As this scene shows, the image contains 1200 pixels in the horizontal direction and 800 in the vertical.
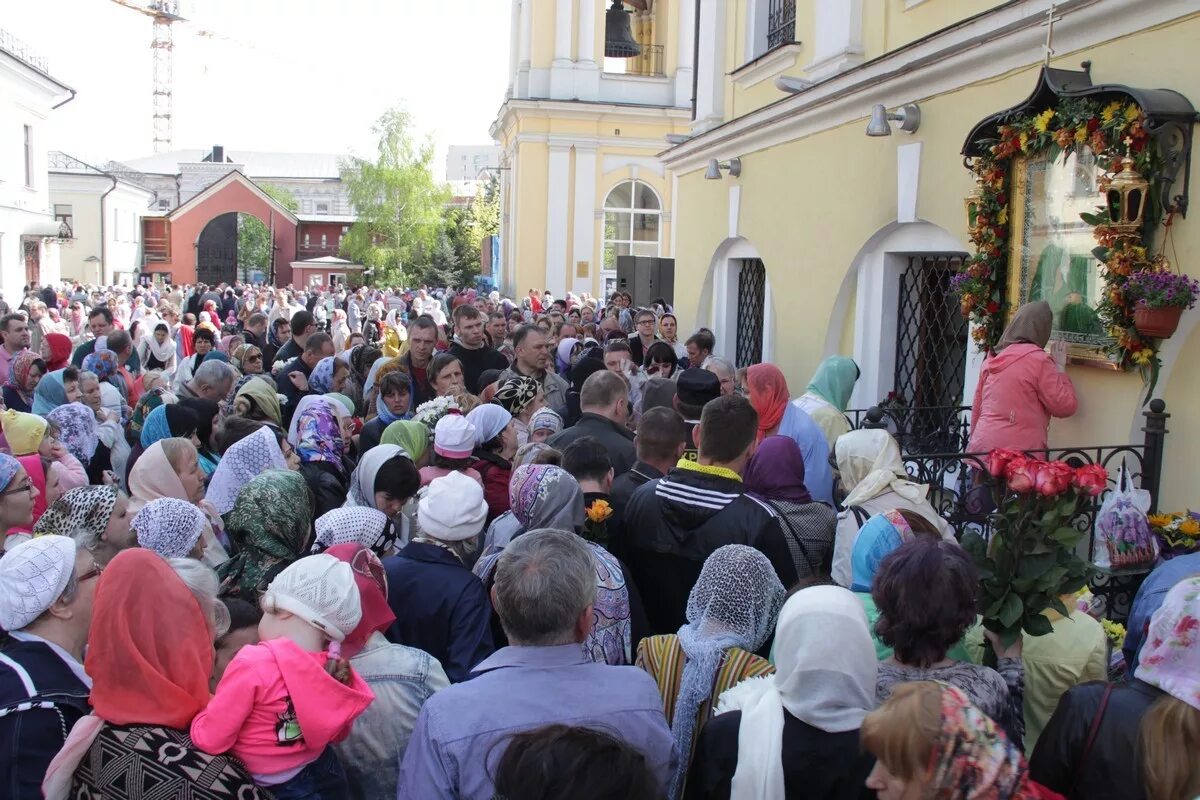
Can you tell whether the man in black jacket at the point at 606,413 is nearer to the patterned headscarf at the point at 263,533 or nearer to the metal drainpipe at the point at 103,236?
the patterned headscarf at the point at 263,533

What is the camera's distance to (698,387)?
22.2ft

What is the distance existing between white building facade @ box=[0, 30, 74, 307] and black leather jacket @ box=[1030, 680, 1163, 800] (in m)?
32.5

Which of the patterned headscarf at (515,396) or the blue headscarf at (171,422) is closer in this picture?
the blue headscarf at (171,422)

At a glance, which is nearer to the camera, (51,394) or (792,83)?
(51,394)

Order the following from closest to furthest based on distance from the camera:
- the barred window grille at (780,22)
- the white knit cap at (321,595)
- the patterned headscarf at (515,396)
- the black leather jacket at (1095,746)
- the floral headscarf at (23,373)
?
1. the black leather jacket at (1095,746)
2. the white knit cap at (321,595)
3. the patterned headscarf at (515,396)
4. the floral headscarf at (23,373)
5. the barred window grille at (780,22)

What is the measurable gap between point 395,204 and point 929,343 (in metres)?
49.0

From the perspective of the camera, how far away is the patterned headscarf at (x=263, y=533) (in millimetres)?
3936

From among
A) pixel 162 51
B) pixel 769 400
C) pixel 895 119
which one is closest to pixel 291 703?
pixel 769 400

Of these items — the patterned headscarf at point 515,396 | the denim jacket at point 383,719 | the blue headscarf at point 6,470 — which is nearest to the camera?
the denim jacket at point 383,719

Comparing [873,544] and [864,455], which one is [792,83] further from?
[873,544]

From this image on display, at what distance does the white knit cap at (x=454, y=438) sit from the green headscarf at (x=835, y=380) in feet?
9.49

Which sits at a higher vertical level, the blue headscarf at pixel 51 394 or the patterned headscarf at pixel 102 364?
the patterned headscarf at pixel 102 364

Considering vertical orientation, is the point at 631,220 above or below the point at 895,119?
above

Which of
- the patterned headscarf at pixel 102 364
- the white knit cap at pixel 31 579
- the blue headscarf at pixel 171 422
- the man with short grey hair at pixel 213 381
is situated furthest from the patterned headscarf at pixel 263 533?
the patterned headscarf at pixel 102 364
